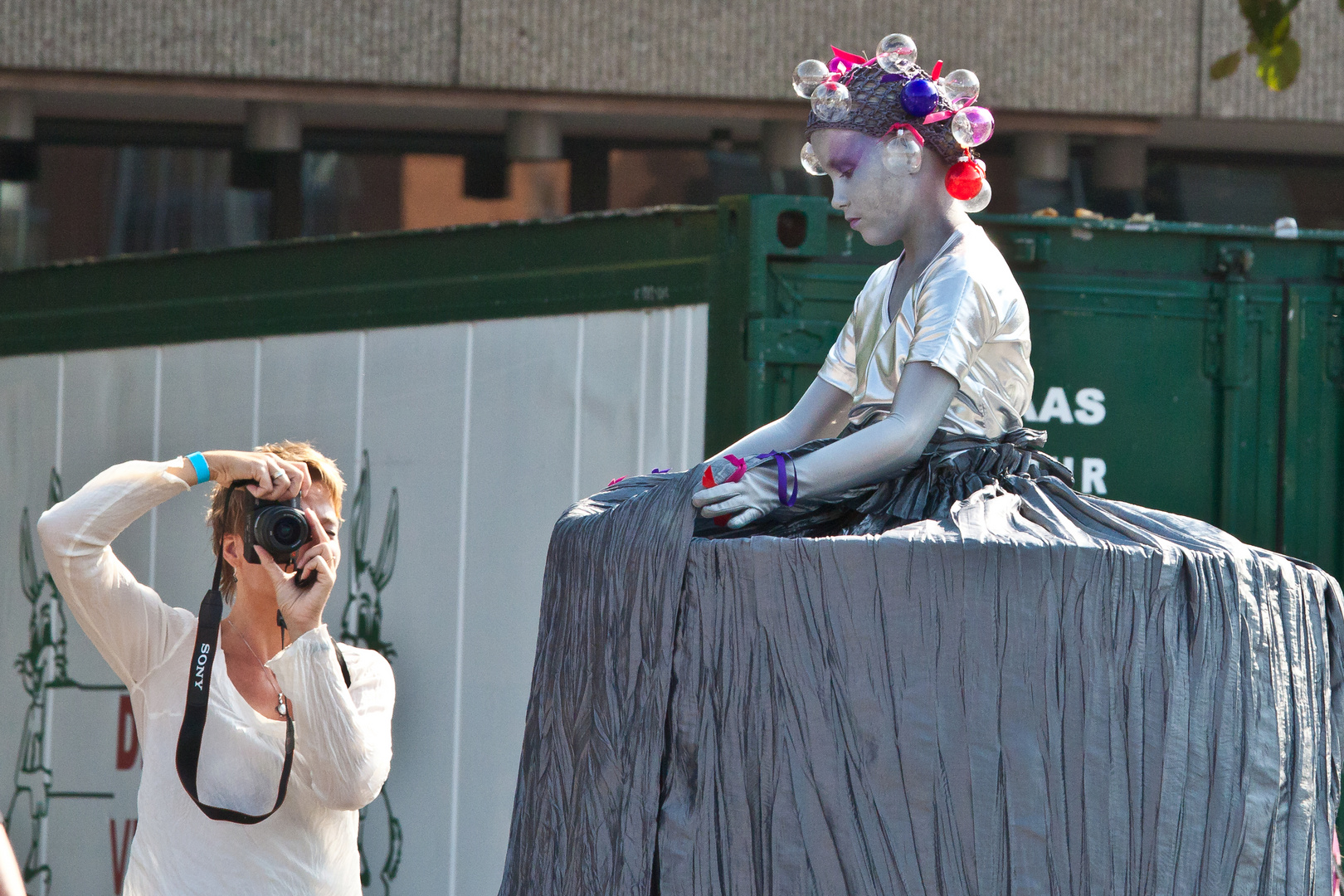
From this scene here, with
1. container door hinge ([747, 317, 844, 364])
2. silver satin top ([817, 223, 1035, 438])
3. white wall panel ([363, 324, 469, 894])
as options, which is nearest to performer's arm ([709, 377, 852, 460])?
silver satin top ([817, 223, 1035, 438])

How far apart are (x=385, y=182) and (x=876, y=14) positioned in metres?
2.23

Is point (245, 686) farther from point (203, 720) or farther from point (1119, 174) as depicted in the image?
point (1119, 174)

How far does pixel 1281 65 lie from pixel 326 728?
257 cm

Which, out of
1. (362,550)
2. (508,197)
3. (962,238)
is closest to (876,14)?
(508,197)

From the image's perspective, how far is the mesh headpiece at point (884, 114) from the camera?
2355mm

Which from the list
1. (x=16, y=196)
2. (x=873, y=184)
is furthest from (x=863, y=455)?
(x=16, y=196)

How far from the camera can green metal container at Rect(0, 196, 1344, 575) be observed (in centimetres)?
414

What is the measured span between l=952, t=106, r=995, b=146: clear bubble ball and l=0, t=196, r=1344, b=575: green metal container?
1744mm

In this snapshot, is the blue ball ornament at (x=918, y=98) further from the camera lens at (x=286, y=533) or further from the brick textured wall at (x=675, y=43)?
the brick textured wall at (x=675, y=43)

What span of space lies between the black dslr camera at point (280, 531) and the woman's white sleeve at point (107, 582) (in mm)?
251

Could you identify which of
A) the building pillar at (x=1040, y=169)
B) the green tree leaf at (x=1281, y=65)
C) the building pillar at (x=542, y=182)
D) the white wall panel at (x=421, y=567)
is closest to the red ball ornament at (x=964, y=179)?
the green tree leaf at (x=1281, y=65)

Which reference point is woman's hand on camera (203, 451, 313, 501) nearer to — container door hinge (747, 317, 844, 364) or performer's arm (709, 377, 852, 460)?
performer's arm (709, 377, 852, 460)

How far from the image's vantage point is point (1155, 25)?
6840mm

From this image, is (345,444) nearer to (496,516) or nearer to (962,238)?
(496,516)
